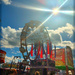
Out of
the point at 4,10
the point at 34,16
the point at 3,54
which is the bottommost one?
the point at 3,54

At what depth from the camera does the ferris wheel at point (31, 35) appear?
7102mm

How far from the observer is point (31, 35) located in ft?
24.2

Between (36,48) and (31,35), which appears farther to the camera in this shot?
(31,35)

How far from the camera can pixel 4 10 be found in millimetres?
7438

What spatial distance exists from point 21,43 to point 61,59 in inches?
106

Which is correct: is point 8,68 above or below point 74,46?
below

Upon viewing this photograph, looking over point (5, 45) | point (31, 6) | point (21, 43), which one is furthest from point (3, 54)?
point (31, 6)

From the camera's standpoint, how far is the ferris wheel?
7.10m

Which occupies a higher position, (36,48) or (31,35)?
(31,35)

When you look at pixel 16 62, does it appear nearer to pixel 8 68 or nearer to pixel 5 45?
pixel 8 68

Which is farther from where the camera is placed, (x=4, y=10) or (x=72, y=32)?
(x=4, y=10)

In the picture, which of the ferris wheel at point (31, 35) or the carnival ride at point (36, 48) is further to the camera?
the ferris wheel at point (31, 35)

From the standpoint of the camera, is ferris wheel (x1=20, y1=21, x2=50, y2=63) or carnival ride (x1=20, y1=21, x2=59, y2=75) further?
ferris wheel (x1=20, y1=21, x2=50, y2=63)

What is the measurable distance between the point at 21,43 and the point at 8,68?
174cm
